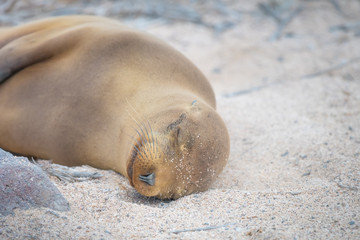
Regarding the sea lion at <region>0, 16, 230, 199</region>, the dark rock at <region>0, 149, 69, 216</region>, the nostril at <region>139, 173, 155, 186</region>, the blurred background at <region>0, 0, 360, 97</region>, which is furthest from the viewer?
the blurred background at <region>0, 0, 360, 97</region>

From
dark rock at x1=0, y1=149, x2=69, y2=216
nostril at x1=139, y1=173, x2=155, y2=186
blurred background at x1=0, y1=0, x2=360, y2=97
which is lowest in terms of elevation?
blurred background at x1=0, y1=0, x2=360, y2=97

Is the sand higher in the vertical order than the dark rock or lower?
lower

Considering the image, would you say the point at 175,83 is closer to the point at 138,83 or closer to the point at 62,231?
the point at 138,83

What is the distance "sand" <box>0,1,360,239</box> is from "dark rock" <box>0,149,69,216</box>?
6 cm

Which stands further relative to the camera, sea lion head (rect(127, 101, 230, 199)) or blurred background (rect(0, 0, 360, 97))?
blurred background (rect(0, 0, 360, 97))

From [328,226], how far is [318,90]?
2958 mm

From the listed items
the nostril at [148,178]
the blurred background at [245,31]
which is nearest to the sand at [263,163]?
the blurred background at [245,31]

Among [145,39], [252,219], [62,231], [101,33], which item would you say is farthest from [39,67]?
[252,219]

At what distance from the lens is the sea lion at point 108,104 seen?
2.38 m

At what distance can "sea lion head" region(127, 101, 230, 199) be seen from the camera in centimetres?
225

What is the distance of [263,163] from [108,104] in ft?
4.16

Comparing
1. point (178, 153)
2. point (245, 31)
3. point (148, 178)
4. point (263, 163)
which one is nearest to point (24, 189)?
point (148, 178)

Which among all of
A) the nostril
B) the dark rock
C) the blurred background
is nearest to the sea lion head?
the nostril

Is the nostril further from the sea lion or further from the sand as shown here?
the sand
